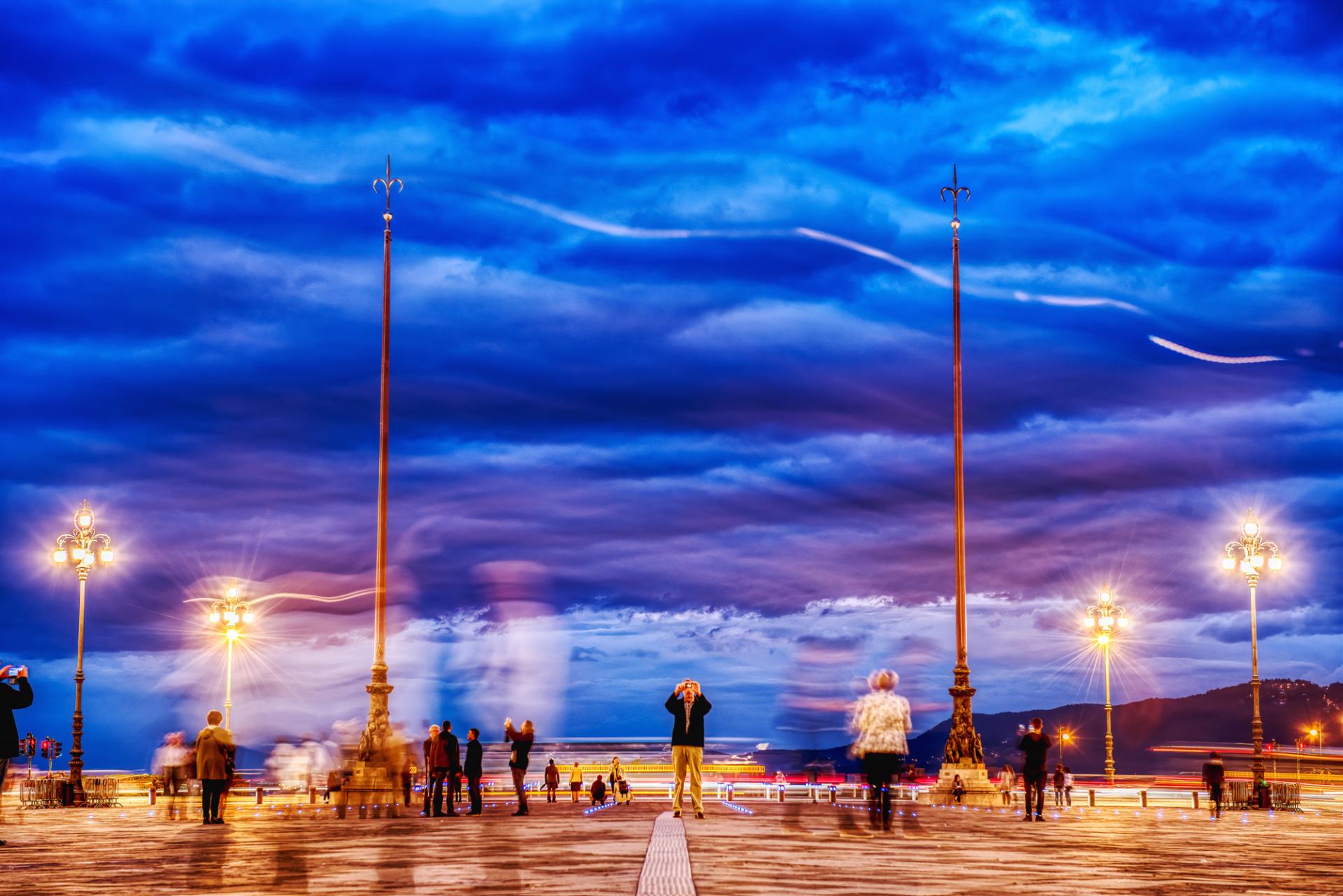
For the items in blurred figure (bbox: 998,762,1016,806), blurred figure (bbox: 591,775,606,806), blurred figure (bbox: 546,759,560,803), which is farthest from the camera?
blurred figure (bbox: 546,759,560,803)

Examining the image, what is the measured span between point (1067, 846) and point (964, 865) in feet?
15.5

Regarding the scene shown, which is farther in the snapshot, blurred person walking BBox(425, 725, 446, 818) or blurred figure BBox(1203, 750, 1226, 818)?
blurred figure BBox(1203, 750, 1226, 818)

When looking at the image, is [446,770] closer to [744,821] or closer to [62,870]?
[744,821]

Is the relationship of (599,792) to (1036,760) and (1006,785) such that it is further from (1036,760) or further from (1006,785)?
(1006,785)

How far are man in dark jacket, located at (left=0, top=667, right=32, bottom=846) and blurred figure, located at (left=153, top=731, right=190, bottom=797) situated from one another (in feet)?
48.3

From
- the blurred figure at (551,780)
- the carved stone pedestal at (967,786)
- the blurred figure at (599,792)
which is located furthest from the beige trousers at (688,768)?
the blurred figure at (551,780)

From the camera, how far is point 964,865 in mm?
15805

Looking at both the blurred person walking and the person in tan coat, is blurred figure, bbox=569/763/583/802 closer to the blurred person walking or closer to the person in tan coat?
the blurred person walking

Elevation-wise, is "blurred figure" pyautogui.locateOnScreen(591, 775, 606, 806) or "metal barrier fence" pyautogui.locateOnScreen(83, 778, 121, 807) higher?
"blurred figure" pyautogui.locateOnScreen(591, 775, 606, 806)

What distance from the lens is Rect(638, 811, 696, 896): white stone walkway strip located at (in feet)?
40.2

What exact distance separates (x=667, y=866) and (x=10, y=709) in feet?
29.5

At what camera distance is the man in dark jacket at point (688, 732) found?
2302 centimetres

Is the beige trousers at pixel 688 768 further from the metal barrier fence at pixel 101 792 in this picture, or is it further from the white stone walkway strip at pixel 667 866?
the metal barrier fence at pixel 101 792

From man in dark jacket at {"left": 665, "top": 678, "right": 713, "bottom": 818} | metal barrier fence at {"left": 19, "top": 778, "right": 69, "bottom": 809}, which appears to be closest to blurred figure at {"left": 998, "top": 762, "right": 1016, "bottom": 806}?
man in dark jacket at {"left": 665, "top": 678, "right": 713, "bottom": 818}
